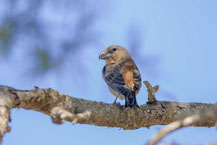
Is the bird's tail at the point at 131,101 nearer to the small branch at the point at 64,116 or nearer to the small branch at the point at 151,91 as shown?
the small branch at the point at 151,91

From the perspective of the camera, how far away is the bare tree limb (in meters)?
2.50

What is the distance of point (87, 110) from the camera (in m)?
3.20

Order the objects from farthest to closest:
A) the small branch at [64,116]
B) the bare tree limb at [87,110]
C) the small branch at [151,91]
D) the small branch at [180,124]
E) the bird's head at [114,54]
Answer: the bird's head at [114,54] → the small branch at [151,91] → the bare tree limb at [87,110] → the small branch at [64,116] → the small branch at [180,124]

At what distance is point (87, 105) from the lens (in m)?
3.26

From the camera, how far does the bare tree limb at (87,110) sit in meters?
2.50

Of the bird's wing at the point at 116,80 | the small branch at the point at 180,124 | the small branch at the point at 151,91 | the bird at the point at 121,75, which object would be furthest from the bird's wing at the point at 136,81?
the small branch at the point at 180,124

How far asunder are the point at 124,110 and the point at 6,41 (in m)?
1.69

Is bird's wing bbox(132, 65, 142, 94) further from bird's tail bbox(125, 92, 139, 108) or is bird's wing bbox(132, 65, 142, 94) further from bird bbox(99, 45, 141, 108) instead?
bird's tail bbox(125, 92, 139, 108)

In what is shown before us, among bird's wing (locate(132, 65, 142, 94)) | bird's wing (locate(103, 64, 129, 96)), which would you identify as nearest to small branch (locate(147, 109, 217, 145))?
bird's wing (locate(103, 64, 129, 96))

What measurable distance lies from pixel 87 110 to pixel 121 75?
1.70m

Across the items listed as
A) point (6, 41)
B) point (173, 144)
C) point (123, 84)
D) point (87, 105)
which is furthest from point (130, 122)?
point (173, 144)

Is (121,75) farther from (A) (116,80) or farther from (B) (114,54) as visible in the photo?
(B) (114,54)

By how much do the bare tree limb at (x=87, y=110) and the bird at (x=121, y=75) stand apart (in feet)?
0.62

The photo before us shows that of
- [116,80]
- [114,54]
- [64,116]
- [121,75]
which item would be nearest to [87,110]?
[64,116]
